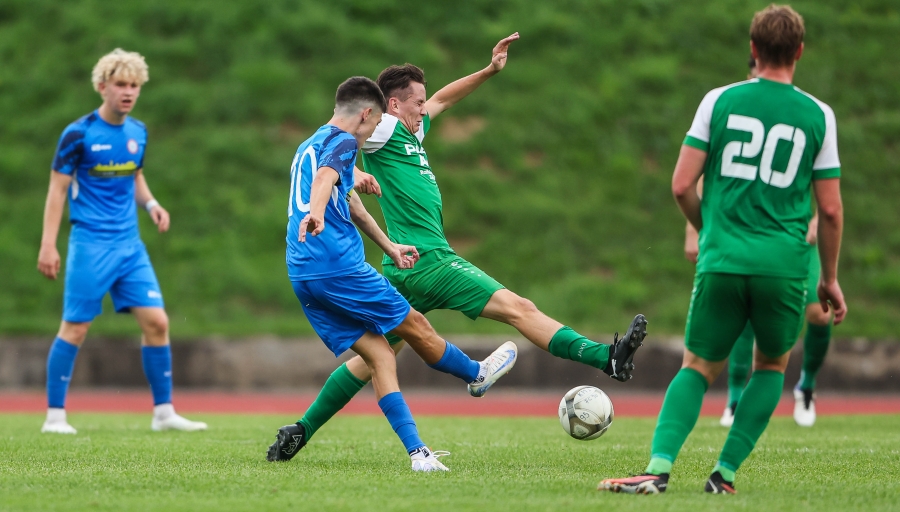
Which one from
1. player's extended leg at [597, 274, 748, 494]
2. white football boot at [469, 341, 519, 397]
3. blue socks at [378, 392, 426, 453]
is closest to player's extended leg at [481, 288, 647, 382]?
white football boot at [469, 341, 519, 397]

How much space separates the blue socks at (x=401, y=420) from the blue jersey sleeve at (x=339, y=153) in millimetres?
1193

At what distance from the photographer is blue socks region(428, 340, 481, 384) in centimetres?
592

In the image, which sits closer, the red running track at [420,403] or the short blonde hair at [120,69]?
the short blonde hair at [120,69]

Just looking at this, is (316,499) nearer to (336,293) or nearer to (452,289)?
(336,293)

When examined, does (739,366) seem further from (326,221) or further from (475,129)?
(475,129)

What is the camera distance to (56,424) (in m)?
8.15

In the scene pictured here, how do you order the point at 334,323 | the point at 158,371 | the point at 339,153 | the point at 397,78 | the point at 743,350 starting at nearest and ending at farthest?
the point at 339,153, the point at 334,323, the point at 397,78, the point at 158,371, the point at 743,350

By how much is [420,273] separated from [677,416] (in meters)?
2.05

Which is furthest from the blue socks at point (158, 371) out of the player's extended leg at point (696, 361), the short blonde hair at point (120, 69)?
the player's extended leg at point (696, 361)

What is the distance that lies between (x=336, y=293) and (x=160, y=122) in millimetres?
13741

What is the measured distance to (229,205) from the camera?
1695 centimetres

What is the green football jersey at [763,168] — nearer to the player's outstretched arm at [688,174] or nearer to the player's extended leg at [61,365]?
the player's outstretched arm at [688,174]

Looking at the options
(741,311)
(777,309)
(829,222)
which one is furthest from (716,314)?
(829,222)

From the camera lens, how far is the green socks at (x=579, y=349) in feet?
19.2
